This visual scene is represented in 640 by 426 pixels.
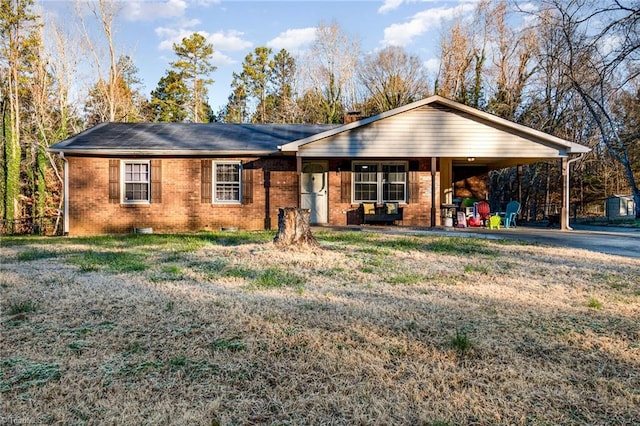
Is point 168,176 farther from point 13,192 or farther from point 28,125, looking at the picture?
point 28,125

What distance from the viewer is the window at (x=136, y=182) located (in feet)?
44.0

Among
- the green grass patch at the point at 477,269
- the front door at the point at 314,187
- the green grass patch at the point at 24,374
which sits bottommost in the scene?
the green grass patch at the point at 24,374

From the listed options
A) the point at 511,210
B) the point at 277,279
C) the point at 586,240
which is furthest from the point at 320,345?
the point at 511,210

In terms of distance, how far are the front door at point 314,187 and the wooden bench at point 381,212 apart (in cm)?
140

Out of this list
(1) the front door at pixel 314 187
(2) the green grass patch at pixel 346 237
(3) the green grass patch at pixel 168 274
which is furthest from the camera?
(1) the front door at pixel 314 187

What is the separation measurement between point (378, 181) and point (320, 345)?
11498mm

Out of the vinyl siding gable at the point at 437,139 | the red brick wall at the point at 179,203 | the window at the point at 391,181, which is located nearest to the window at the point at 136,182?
the red brick wall at the point at 179,203

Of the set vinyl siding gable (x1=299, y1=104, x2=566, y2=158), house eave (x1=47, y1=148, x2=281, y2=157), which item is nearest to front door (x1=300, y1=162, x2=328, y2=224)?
house eave (x1=47, y1=148, x2=281, y2=157)

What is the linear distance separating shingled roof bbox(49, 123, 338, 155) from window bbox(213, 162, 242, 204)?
586mm

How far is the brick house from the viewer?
1285cm

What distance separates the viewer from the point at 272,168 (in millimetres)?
13625

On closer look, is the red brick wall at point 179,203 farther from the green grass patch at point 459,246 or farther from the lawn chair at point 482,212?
the lawn chair at point 482,212

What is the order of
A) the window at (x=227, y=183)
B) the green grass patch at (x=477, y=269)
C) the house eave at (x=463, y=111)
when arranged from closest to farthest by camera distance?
the green grass patch at (x=477, y=269) → the house eave at (x=463, y=111) → the window at (x=227, y=183)

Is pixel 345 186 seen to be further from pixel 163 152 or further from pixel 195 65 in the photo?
pixel 195 65
